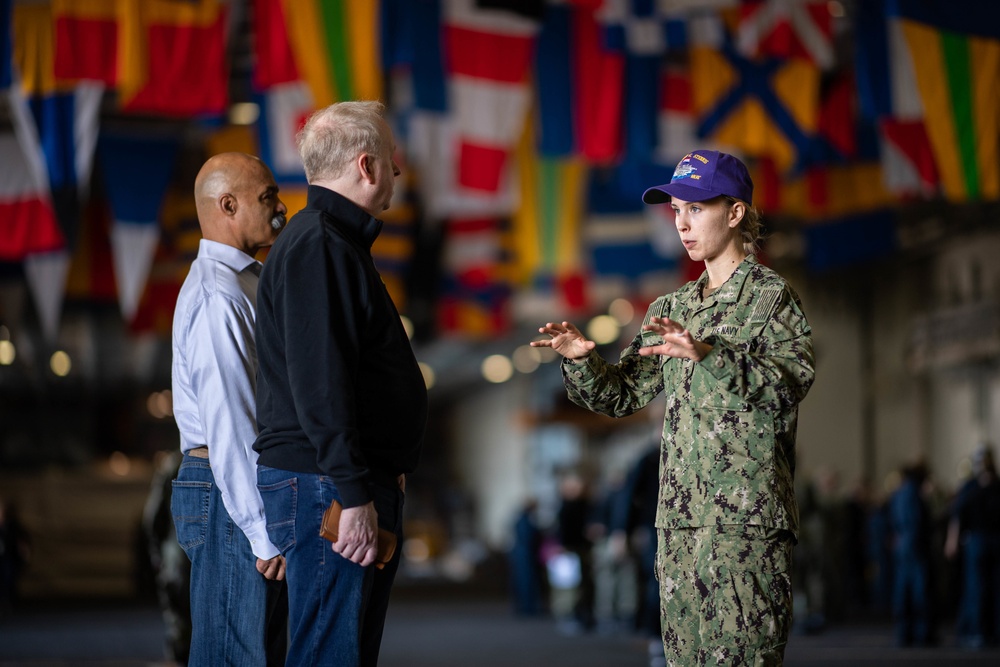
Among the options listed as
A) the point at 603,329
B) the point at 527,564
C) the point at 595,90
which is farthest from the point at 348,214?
the point at 603,329

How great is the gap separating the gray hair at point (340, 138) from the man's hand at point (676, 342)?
893mm

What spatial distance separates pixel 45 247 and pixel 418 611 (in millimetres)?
8140

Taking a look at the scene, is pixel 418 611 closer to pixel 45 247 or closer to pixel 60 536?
pixel 45 247

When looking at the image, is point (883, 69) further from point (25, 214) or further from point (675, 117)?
point (25, 214)

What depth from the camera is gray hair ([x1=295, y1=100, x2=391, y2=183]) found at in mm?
3406

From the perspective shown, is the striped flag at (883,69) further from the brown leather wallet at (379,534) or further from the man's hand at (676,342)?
the brown leather wallet at (379,534)

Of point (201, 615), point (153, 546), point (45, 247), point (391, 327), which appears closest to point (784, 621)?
point (391, 327)

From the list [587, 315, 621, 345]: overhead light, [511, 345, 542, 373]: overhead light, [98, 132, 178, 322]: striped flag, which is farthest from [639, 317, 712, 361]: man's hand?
[511, 345, 542, 373]: overhead light

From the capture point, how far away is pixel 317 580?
3172mm

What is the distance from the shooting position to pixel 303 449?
10.6 feet

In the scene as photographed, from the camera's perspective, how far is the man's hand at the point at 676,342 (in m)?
3.11

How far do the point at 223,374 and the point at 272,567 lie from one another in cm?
58

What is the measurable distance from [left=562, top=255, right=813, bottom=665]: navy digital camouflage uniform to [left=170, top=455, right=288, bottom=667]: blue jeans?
1155mm

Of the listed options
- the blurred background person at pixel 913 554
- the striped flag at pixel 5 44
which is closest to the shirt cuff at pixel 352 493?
the striped flag at pixel 5 44
